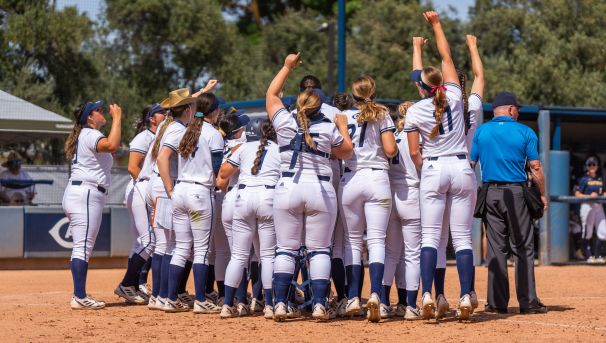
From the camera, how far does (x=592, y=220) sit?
18531 millimetres

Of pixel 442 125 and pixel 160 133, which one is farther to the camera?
pixel 160 133

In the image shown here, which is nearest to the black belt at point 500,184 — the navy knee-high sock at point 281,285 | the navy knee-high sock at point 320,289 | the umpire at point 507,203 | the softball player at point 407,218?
the umpire at point 507,203

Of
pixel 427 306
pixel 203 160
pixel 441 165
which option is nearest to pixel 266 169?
pixel 203 160

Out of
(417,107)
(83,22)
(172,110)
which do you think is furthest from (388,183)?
(83,22)

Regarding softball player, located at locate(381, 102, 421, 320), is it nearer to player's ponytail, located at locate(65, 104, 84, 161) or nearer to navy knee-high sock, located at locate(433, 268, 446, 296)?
navy knee-high sock, located at locate(433, 268, 446, 296)

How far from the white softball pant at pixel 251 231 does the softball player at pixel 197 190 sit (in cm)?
42

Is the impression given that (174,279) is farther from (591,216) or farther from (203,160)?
(591,216)

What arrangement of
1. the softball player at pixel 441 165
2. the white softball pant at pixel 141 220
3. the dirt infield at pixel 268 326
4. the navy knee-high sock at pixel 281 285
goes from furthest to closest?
the white softball pant at pixel 141 220, the navy knee-high sock at pixel 281 285, the softball player at pixel 441 165, the dirt infield at pixel 268 326

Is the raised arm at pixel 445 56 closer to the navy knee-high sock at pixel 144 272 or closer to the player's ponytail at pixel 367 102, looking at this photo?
the player's ponytail at pixel 367 102

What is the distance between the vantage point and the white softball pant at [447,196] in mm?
8844

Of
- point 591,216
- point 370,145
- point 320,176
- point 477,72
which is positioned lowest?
point 591,216

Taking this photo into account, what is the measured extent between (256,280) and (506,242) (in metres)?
2.35

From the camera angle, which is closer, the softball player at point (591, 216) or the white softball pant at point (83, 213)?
the white softball pant at point (83, 213)

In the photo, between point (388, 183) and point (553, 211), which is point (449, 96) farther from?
point (553, 211)
